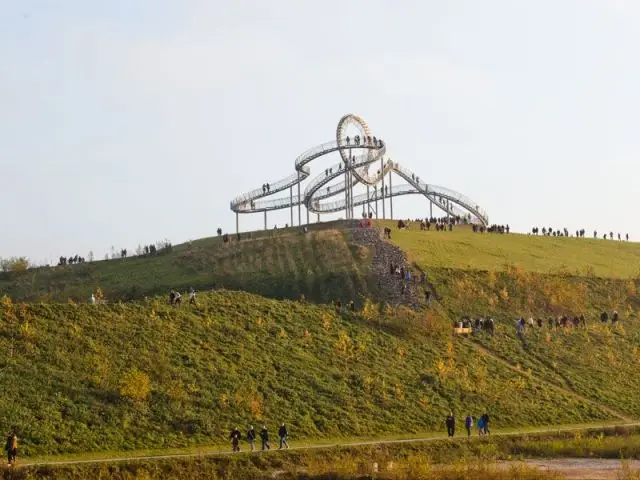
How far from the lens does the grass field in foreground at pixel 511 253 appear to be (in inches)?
2960

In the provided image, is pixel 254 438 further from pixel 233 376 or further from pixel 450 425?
pixel 450 425

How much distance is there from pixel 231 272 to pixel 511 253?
72.9ft

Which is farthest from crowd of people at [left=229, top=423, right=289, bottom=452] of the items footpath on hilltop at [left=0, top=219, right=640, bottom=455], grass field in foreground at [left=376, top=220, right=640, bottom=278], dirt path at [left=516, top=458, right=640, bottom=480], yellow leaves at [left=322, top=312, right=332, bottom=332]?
grass field in foreground at [left=376, top=220, right=640, bottom=278]

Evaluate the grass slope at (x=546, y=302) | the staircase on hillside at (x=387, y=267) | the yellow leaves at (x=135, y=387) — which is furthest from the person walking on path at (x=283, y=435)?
the staircase on hillside at (x=387, y=267)

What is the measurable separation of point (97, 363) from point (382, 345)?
672 inches

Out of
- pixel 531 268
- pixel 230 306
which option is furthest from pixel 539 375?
pixel 531 268

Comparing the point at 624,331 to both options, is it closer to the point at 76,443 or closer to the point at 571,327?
the point at 571,327

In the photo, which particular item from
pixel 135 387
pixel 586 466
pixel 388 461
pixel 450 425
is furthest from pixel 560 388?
pixel 135 387

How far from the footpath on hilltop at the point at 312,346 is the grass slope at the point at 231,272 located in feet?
0.66

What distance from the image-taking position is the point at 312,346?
53906mm

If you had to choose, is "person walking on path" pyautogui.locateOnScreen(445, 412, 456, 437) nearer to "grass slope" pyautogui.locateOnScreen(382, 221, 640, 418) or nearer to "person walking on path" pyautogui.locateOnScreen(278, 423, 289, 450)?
"person walking on path" pyautogui.locateOnScreen(278, 423, 289, 450)

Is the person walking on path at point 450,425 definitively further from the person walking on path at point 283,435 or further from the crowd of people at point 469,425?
the person walking on path at point 283,435

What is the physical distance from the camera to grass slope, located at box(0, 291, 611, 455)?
40.6 m

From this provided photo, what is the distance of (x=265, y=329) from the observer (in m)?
55.2
